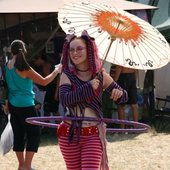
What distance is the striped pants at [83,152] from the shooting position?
3.89m

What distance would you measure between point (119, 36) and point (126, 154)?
11.5ft

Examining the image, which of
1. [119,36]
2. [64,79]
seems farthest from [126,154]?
[64,79]

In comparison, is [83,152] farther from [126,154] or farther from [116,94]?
[126,154]

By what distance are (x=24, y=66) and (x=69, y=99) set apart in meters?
1.99

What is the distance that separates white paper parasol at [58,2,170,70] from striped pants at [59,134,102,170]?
63 cm

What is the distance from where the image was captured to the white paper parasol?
410cm

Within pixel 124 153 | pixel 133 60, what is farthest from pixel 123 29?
pixel 124 153

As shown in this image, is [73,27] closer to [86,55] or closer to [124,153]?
[86,55]

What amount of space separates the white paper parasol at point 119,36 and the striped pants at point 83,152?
63 centimetres

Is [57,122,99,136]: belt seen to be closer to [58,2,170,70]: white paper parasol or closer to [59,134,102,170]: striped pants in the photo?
[59,134,102,170]: striped pants

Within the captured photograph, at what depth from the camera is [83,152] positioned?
3.91 metres

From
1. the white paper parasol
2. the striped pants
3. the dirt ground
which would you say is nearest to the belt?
the striped pants

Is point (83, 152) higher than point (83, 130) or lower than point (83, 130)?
lower

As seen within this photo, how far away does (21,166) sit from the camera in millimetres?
6246
